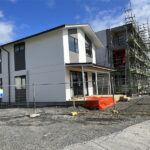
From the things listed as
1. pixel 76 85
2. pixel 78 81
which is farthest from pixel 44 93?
pixel 78 81

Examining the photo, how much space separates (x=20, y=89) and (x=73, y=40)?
689 centimetres

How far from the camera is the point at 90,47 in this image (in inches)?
653

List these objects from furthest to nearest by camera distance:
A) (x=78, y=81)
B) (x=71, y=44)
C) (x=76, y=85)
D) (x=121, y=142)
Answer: (x=78, y=81), (x=76, y=85), (x=71, y=44), (x=121, y=142)

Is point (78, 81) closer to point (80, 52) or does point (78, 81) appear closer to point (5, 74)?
point (80, 52)

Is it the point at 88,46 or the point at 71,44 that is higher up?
the point at 88,46

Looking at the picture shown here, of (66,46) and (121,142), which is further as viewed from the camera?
(66,46)

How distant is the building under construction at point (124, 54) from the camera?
19641mm

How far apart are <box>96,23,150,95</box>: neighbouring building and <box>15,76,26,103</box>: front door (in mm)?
11269

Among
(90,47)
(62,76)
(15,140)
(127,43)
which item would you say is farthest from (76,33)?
(15,140)

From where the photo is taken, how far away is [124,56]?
67.2ft

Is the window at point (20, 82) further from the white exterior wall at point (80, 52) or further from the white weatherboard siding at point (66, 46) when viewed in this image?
the white weatherboard siding at point (66, 46)

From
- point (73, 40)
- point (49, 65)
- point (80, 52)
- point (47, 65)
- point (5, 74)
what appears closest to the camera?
point (49, 65)

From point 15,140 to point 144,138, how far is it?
3.88 metres

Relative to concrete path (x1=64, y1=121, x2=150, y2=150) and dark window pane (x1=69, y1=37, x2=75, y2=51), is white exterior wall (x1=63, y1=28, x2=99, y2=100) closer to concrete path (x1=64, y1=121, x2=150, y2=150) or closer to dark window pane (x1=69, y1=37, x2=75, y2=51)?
dark window pane (x1=69, y1=37, x2=75, y2=51)
